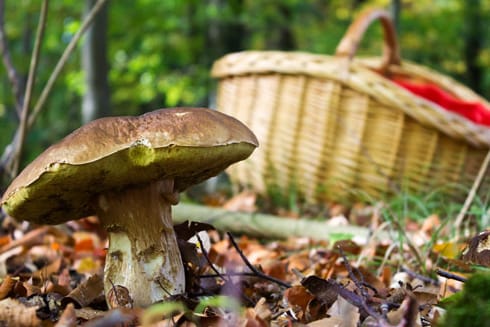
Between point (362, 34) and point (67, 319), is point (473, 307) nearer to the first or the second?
point (67, 319)

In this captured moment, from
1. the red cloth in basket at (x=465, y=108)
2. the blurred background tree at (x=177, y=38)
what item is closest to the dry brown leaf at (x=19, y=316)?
the red cloth in basket at (x=465, y=108)

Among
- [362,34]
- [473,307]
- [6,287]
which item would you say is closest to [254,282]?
[6,287]

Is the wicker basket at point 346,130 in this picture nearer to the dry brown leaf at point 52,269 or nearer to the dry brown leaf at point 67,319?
the dry brown leaf at point 52,269

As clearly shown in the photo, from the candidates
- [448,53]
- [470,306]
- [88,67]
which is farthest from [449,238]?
[448,53]

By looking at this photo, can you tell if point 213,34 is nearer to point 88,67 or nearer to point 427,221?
point 88,67

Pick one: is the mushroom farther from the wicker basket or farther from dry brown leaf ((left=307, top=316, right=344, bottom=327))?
the wicker basket
